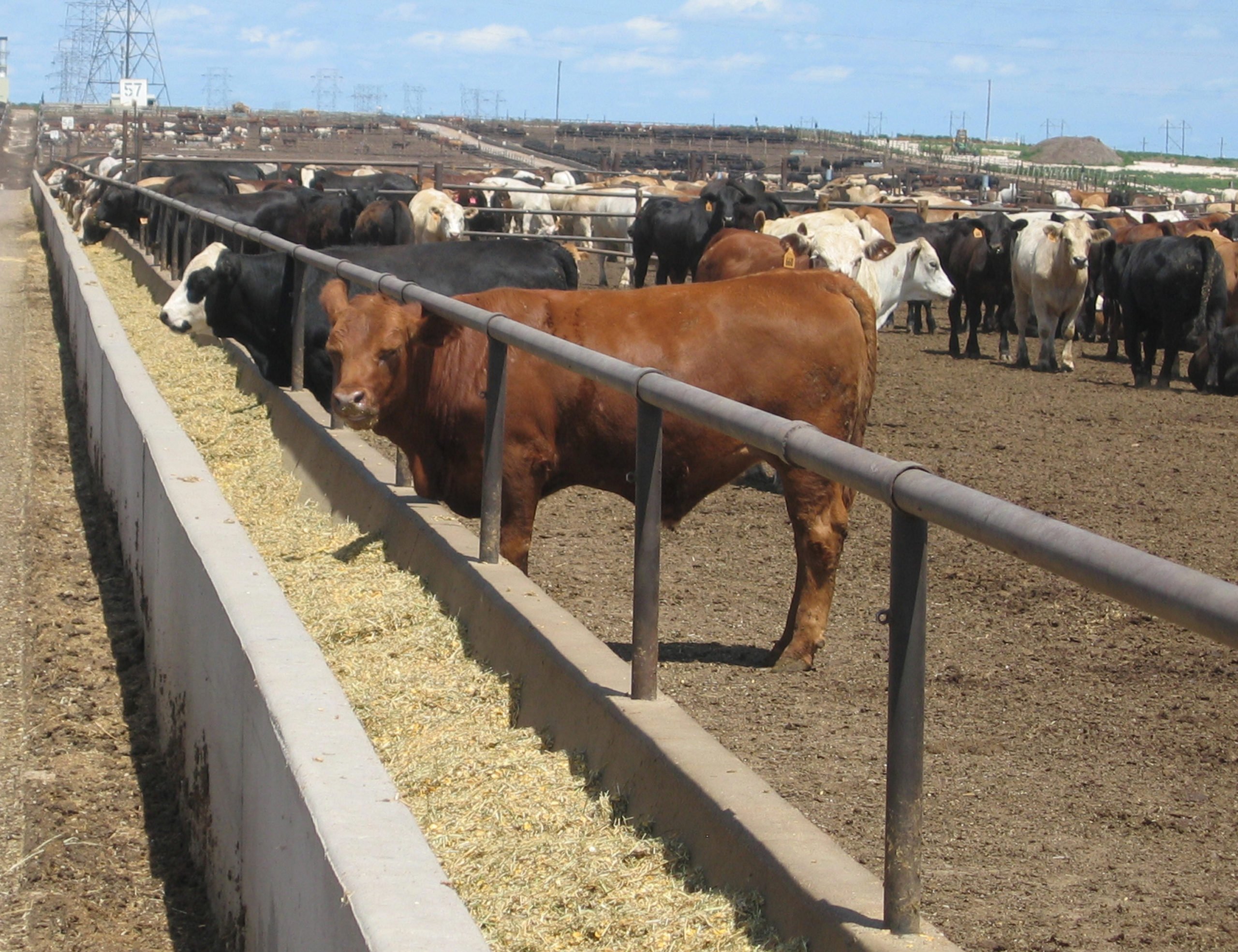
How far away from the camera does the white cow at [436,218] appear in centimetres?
2019

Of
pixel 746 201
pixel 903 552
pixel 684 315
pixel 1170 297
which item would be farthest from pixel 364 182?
pixel 903 552

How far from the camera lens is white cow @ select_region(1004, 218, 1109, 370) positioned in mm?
18344

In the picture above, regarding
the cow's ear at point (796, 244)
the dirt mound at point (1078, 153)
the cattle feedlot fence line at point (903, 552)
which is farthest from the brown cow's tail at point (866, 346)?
the dirt mound at point (1078, 153)

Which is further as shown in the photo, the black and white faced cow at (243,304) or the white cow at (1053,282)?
the white cow at (1053,282)

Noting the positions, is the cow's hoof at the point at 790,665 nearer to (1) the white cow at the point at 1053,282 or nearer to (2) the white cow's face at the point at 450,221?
(1) the white cow at the point at 1053,282

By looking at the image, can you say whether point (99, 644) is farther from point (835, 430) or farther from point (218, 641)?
point (835, 430)

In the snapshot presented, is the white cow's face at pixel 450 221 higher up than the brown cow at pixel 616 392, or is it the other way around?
the white cow's face at pixel 450 221

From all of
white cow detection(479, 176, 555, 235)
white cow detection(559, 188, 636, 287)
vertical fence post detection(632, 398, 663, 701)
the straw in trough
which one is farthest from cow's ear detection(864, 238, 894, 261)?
white cow detection(559, 188, 636, 287)

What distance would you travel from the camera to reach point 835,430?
6.41m

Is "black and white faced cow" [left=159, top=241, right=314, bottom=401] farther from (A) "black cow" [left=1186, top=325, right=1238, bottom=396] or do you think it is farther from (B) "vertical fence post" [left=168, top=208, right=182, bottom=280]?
(A) "black cow" [left=1186, top=325, right=1238, bottom=396]

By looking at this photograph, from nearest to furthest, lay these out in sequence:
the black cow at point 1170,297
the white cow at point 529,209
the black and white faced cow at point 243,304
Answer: the black and white faced cow at point 243,304 → the black cow at point 1170,297 → the white cow at point 529,209

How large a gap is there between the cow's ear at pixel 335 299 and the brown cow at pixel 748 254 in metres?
6.44

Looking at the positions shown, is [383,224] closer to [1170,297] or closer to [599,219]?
[1170,297]

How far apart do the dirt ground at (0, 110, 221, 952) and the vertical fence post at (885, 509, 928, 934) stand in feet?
6.47
